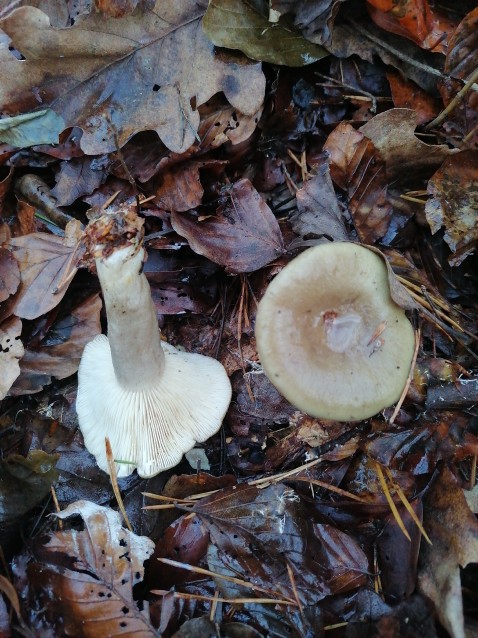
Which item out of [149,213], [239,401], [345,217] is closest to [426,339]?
[345,217]

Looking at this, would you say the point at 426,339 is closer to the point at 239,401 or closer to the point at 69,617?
the point at 239,401

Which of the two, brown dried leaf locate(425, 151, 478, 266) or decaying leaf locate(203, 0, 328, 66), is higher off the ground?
decaying leaf locate(203, 0, 328, 66)

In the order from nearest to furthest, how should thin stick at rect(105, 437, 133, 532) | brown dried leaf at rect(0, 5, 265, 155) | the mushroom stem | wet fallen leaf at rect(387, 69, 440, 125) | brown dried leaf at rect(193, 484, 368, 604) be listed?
the mushroom stem → brown dried leaf at rect(193, 484, 368, 604) → thin stick at rect(105, 437, 133, 532) → brown dried leaf at rect(0, 5, 265, 155) → wet fallen leaf at rect(387, 69, 440, 125)

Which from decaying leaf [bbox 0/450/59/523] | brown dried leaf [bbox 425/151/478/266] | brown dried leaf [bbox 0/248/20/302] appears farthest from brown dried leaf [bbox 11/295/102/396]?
brown dried leaf [bbox 425/151/478/266]

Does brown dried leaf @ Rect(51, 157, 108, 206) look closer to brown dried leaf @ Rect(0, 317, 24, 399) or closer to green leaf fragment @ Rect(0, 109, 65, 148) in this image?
green leaf fragment @ Rect(0, 109, 65, 148)

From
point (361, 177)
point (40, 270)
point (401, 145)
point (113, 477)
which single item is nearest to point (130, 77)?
point (40, 270)

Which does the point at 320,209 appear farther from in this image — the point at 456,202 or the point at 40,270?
the point at 40,270

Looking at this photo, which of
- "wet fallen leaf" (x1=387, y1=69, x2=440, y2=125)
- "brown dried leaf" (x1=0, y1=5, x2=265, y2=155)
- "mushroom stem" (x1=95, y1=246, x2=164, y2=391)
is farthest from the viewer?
"wet fallen leaf" (x1=387, y1=69, x2=440, y2=125)
